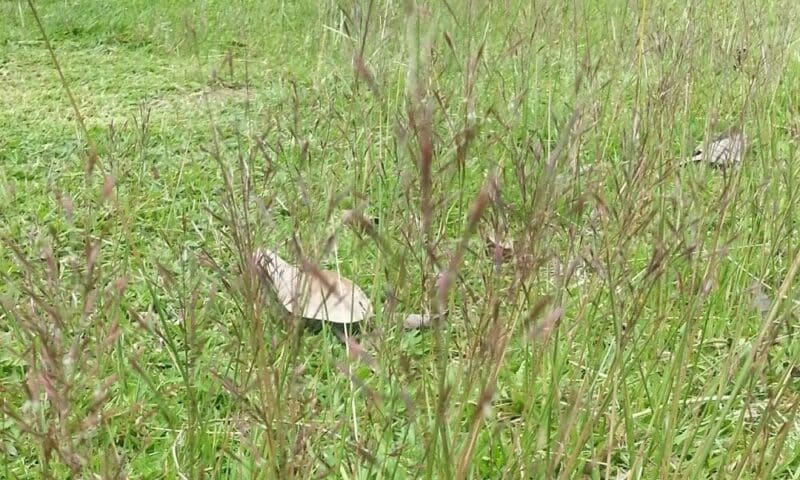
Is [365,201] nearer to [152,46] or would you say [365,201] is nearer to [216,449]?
[216,449]

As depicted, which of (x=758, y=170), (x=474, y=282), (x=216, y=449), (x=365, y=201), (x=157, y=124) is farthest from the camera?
(x=157, y=124)

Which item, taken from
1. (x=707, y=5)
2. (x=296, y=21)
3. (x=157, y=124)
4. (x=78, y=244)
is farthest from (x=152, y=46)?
(x=707, y=5)

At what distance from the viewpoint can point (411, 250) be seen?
67 centimetres

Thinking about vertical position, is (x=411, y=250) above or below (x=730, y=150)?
above

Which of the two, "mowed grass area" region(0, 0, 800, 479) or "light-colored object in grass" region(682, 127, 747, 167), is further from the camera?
"light-colored object in grass" region(682, 127, 747, 167)

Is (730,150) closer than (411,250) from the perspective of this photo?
No

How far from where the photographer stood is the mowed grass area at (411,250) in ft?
2.51

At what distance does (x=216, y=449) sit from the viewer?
1181 mm

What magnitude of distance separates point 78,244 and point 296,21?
7.70 ft

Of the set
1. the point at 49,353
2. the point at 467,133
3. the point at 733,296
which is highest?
the point at 467,133

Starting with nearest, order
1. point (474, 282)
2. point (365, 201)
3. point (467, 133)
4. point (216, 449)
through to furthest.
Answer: point (467, 133) < point (365, 201) < point (216, 449) < point (474, 282)

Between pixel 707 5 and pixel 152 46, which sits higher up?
pixel 707 5

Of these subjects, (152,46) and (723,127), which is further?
(152,46)

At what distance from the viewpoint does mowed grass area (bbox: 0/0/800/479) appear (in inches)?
30.1
